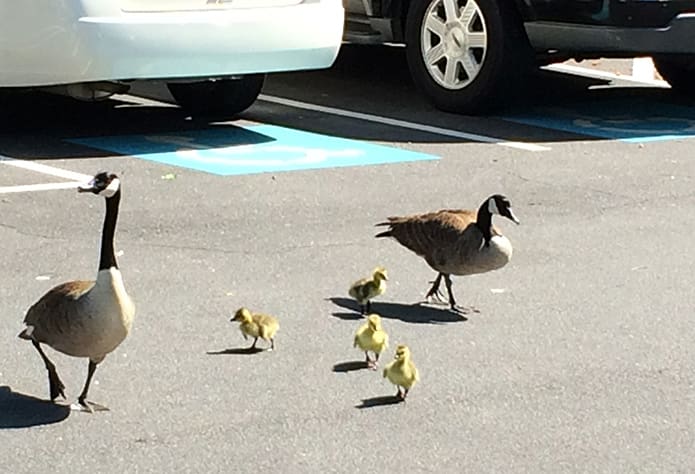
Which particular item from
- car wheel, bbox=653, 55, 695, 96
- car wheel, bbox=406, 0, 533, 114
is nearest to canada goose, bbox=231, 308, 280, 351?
car wheel, bbox=406, 0, 533, 114

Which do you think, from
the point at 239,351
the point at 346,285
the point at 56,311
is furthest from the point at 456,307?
the point at 56,311

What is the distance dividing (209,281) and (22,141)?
3.19 metres

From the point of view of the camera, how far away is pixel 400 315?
6.47m

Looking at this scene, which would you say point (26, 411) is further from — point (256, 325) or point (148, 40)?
point (148, 40)

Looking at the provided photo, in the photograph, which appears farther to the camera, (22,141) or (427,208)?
(22,141)

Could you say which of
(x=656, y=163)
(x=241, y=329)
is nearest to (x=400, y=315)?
(x=241, y=329)

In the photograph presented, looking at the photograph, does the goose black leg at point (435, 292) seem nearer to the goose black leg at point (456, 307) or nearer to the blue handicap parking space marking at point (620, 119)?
the goose black leg at point (456, 307)

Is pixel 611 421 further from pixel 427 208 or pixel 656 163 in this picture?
pixel 656 163

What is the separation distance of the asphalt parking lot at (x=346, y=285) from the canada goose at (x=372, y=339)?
0.12 metres

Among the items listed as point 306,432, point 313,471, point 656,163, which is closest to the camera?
point 313,471

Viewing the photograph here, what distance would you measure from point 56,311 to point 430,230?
1.96 meters

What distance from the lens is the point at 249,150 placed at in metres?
9.56

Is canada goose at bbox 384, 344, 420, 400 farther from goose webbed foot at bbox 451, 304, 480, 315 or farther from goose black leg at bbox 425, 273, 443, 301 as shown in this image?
goose black leg at bbox 425, 273, 443, 301

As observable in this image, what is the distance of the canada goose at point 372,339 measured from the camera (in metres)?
5.65
